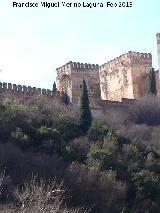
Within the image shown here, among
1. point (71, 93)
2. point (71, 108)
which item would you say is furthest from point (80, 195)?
point (71, 93)

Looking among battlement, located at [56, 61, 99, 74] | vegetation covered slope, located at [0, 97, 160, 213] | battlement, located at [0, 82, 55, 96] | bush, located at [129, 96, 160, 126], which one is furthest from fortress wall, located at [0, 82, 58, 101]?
bush, located at [129, 96, 160, 126]

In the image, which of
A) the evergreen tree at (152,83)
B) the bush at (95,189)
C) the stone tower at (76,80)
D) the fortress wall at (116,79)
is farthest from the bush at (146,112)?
the bush at (95,189)

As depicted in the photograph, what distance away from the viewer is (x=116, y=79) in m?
47.2

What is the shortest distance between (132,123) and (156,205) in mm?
11521

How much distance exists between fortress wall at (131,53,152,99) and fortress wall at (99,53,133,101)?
29 cm

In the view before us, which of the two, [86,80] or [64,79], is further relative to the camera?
[86,80]

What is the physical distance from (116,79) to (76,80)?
3.63 meters

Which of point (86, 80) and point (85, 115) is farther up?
point (86, 80)

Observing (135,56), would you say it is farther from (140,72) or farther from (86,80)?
(86,80)

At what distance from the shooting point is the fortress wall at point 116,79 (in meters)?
46.5

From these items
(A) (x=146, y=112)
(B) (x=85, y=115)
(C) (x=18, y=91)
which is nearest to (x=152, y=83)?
(A) (x=146, y=112)

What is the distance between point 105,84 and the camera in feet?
156

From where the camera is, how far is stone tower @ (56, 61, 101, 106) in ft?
144

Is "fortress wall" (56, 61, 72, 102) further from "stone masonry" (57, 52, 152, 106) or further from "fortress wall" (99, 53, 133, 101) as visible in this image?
"fortress wall" (99, 53, 133, 101)
